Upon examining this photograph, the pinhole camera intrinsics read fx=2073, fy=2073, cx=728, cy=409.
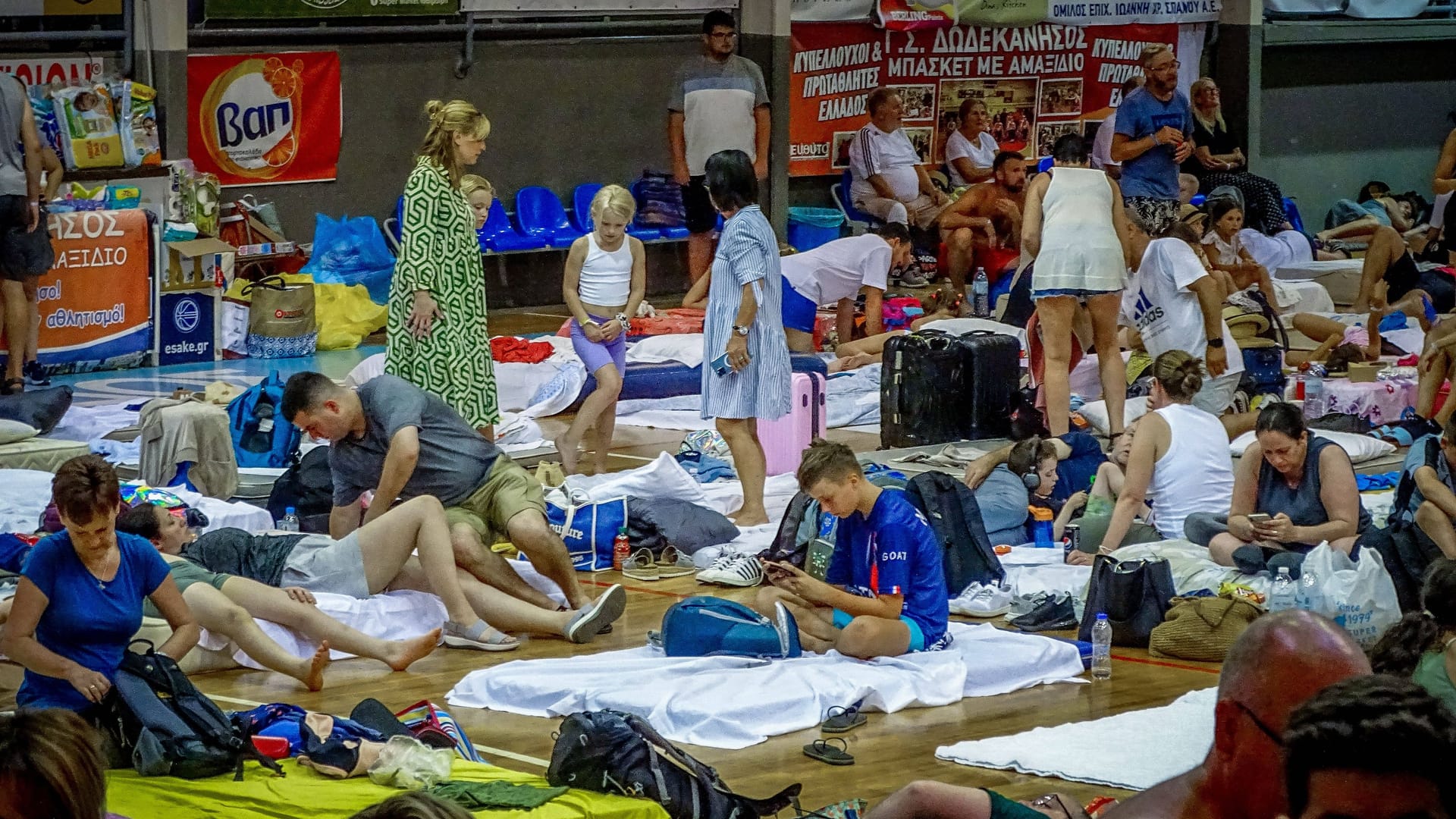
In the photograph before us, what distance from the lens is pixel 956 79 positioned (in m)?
18.6

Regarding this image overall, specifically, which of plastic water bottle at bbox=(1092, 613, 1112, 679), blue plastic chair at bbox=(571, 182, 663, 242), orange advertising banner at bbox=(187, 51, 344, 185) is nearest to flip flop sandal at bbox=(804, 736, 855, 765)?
plastic water bottle at bbox=(1092, 613, 1112, 679)

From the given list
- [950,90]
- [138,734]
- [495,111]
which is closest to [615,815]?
[138,734]

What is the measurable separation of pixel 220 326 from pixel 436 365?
16.3 ft

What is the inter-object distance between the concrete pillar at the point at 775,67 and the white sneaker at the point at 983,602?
934cm

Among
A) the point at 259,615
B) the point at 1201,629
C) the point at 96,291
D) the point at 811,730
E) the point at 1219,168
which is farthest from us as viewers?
the point at 1219,168

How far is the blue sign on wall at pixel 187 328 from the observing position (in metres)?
12.9

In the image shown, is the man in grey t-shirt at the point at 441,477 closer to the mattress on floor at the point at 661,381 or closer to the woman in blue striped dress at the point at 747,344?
the woman in blue striped dress at the point at 747,344

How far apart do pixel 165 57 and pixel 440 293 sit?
586 cm

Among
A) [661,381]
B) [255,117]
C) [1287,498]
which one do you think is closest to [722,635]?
[1287,498]

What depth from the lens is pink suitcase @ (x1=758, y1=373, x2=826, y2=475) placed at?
398 inches

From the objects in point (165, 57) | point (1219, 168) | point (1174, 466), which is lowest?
point (1174, 466)

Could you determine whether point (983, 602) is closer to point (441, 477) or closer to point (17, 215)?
point (441, 477)

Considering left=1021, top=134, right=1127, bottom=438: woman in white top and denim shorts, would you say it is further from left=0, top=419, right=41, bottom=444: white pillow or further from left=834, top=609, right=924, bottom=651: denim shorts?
left=0, top=419, right=41, bottom=444: white pillow

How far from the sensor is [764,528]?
888cm
